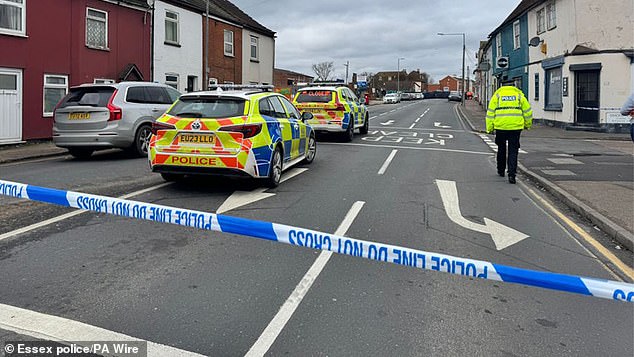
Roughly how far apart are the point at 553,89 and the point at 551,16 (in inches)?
138

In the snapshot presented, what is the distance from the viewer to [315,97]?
1560 cm

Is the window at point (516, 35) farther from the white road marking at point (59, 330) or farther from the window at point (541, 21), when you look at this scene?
the white road marking at point (59, 330)

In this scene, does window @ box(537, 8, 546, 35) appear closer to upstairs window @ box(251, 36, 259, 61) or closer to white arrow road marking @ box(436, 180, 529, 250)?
upstairs window @ box(251, 36, 259, 61)

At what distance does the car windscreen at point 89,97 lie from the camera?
11.0 meters

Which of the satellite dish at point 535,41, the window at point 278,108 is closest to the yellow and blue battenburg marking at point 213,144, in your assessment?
the window at point 278,108

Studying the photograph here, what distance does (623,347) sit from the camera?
3305 mm

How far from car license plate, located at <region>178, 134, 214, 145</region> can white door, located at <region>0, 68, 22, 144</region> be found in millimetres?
9555

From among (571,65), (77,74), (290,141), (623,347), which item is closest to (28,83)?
(77,74)

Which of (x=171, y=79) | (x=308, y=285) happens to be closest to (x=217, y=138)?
(x=308, y=285)

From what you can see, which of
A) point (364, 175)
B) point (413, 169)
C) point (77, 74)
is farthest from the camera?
point (77, 74)

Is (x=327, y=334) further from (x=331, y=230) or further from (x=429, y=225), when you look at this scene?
(x=429, y=225)

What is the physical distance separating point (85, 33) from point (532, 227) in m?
15.7

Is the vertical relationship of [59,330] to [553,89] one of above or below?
below

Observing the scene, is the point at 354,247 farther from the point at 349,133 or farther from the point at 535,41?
the point at 535,41
